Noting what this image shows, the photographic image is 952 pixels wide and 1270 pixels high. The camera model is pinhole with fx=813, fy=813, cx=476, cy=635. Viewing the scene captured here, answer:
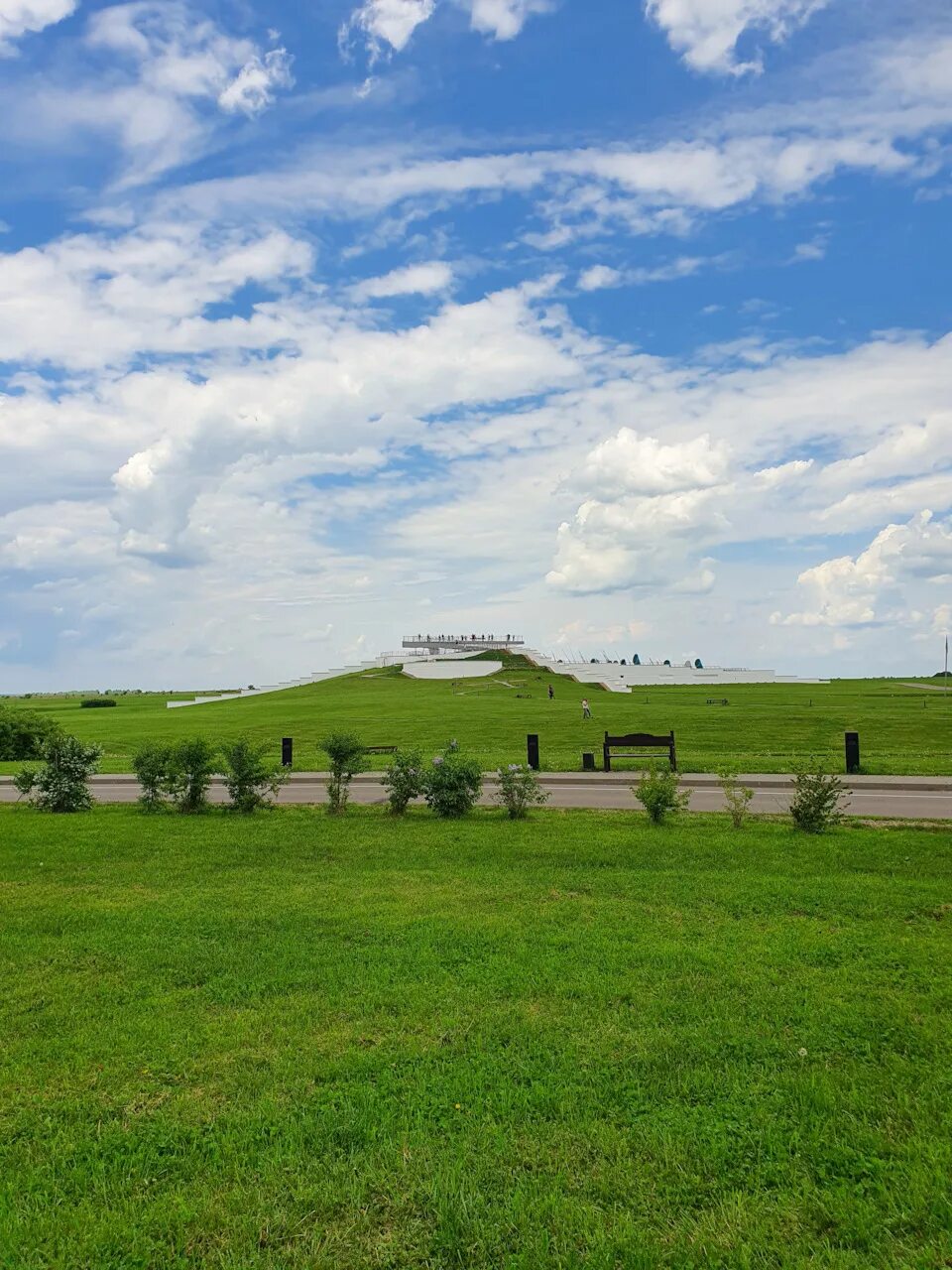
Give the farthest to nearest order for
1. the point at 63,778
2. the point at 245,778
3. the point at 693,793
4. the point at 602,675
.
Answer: the point at 602,675, the point at 693,793, the point at 63,778, the point at 245,778

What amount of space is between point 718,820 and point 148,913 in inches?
333

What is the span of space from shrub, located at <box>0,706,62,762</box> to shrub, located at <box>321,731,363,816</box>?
53.5 feet

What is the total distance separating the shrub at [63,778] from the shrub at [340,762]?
4.53 metres

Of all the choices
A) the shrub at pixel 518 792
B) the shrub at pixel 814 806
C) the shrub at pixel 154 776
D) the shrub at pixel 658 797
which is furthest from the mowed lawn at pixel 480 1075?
the shrub at pixel 154 776

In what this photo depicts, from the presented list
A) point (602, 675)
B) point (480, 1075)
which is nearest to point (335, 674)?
point (602, 675)

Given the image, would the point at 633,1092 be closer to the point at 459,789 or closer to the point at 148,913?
the point at 148,913

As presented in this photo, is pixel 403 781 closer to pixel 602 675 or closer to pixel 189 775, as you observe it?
pixel 189 775

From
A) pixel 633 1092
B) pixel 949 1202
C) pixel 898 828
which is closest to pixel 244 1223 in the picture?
pixel 633 1092

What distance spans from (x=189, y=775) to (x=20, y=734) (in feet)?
53.1

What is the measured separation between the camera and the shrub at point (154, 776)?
1415 cm

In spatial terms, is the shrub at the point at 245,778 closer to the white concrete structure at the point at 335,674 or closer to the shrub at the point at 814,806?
the shrub at the point at 814,806

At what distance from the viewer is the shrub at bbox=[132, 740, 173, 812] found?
14.1m

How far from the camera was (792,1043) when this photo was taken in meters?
4.81

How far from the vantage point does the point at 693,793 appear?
637 inches
